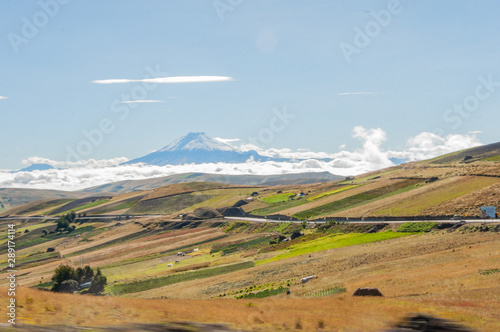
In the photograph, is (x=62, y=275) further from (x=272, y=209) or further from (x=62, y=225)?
(x=62, y=225)

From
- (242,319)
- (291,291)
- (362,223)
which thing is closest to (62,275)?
(291,291)

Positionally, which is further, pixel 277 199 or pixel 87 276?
pixel 277 199

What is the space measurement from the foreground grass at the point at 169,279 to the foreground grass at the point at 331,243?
497cm

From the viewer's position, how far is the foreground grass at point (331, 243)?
2837 inches

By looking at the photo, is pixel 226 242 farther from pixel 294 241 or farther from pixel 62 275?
pixel 62 275

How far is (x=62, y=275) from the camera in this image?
66.2 meters

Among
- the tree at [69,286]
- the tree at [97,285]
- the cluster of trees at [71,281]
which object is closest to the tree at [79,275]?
the cluster of trees at [71,281]

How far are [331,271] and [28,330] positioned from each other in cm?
4170

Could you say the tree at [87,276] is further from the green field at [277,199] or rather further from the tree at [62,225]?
the tree at [62,225]

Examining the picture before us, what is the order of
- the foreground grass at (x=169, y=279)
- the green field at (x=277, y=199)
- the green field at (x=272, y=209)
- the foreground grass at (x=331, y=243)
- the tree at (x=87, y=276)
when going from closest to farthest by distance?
the foreground grass at (x=169, y=279)
the tree at (x=87, y=276)
the foreground grass at (x=331, y=243)
the green field at (x=272, y=209)
the green field at (x=277, y=199)

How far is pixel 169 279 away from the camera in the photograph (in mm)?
65750

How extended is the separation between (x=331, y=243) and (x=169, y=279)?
101ft

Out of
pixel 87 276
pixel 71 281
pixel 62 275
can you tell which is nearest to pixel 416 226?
pixel 87 276

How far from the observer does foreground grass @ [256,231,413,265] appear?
236 feet
